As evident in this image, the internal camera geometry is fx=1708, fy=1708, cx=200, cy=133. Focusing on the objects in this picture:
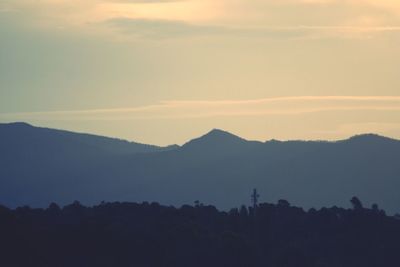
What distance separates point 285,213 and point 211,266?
21726 millimetres

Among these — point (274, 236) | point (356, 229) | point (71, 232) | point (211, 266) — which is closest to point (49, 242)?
point (71, 232)

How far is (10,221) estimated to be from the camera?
97.3 meters

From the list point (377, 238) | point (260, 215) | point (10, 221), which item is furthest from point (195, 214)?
point (10, 221)

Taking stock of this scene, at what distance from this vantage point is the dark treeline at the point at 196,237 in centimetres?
9381

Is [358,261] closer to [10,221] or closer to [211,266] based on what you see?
[211,266]

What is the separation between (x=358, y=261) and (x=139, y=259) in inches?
658

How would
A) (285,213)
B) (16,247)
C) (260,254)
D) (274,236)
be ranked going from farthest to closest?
(285,213)
(274,236)
(260,254)
(16,247)

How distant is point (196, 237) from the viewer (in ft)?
327

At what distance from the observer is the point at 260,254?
100750 mm

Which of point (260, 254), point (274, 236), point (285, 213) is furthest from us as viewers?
point (285, 213)

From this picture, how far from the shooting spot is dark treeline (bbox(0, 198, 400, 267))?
93.8 metres

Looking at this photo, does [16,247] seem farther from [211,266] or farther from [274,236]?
[274,236]

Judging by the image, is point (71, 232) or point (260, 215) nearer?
point (71, 232)

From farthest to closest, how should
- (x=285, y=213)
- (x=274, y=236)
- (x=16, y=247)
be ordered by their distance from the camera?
1. (x=285, y=213)
2. (x=274, y=236)
3. (x=16, y=247)
